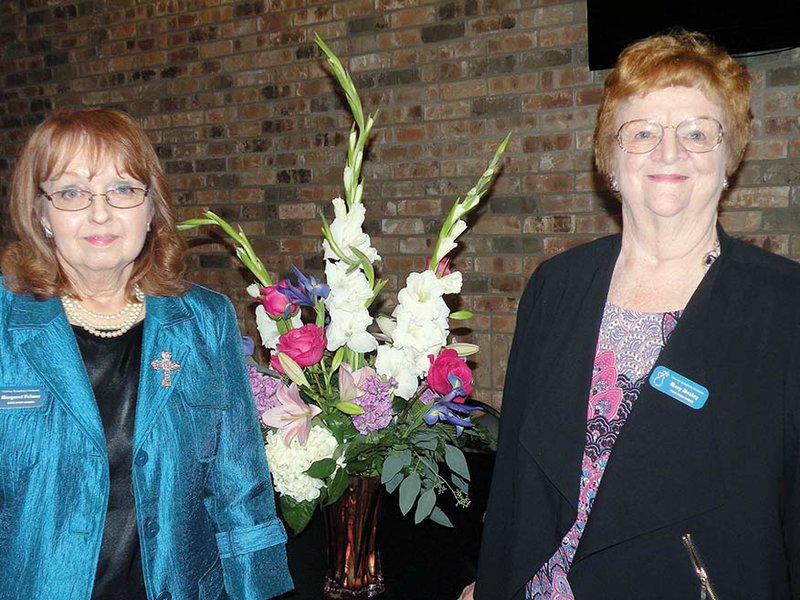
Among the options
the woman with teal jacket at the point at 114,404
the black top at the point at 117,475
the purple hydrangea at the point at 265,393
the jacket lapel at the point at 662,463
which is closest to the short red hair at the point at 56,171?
the woman with teal jacket at the point at 114,404

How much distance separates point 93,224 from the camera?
132cm

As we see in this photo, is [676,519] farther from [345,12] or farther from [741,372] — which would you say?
[345,12]

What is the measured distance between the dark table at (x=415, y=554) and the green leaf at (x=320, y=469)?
0.92 ft

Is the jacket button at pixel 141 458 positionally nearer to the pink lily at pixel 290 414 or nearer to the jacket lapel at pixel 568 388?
the pink lily at pixel 290 414

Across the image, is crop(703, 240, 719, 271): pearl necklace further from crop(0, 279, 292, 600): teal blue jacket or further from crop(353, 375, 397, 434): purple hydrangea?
crop(0, 279, 292, 600): teal blue jacket

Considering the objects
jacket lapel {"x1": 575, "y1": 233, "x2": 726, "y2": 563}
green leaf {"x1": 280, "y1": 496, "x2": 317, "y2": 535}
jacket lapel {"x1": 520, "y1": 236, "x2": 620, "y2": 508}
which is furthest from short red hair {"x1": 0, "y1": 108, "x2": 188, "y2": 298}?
jacket lapel {"x1": 575, "y1": 233, "x2": 726, "y2": 563}

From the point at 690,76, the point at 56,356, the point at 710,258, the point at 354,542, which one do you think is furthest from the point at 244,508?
the point at 690,76

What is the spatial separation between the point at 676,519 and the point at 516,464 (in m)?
0.33

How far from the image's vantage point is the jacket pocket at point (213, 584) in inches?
55.9

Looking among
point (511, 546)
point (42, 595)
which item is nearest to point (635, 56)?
point (511, 546)

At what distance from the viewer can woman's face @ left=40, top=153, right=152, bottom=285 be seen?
1319mm

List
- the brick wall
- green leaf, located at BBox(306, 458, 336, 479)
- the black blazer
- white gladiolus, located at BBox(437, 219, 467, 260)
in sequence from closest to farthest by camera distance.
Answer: the black blazer
green leaf, located at BBox(306, 458, 336, 479)
white gladiolus, located at BBox(437, 219, 467, 260)
the brick wall

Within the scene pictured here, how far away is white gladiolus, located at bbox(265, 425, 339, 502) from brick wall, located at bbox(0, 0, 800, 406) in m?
1.95

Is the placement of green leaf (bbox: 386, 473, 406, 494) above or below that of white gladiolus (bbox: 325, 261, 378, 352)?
below
